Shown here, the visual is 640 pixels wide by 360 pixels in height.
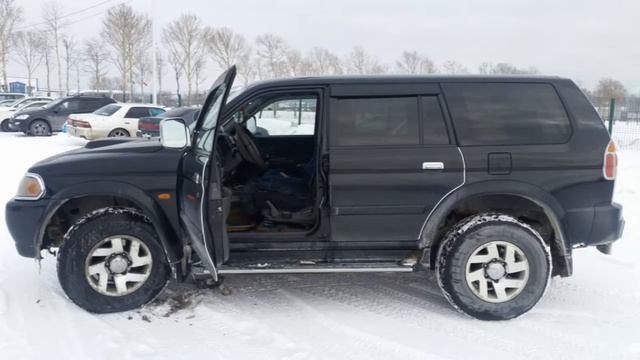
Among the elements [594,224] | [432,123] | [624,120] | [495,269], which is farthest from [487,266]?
[624,120]

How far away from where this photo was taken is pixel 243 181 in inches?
191

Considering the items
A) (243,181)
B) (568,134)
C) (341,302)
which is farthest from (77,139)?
(568,134)

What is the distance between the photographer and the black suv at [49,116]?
19.1m

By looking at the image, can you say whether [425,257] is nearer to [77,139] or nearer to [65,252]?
[65,252]

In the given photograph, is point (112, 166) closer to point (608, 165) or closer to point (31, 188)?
point (31, 188)

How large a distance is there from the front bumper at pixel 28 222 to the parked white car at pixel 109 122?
13273mm

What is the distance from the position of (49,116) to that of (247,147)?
682 inches

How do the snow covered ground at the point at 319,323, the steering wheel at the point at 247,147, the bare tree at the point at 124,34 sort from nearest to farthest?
the snow covered ground at the point at 319,323 → the steering wheel at the point at 247,147 → the bare tree at the point at 124,34

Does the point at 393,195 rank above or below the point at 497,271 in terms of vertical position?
above

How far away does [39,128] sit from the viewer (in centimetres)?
1923

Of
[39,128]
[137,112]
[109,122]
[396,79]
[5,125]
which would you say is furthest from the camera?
[5,125]

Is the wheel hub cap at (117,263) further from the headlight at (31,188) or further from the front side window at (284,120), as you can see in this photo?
the front side window at (284,120)

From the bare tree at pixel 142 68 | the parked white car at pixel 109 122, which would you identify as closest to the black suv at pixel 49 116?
the parked white car at pixel 109 122

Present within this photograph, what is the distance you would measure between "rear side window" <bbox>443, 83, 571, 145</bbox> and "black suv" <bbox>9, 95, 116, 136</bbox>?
19.0 meters
